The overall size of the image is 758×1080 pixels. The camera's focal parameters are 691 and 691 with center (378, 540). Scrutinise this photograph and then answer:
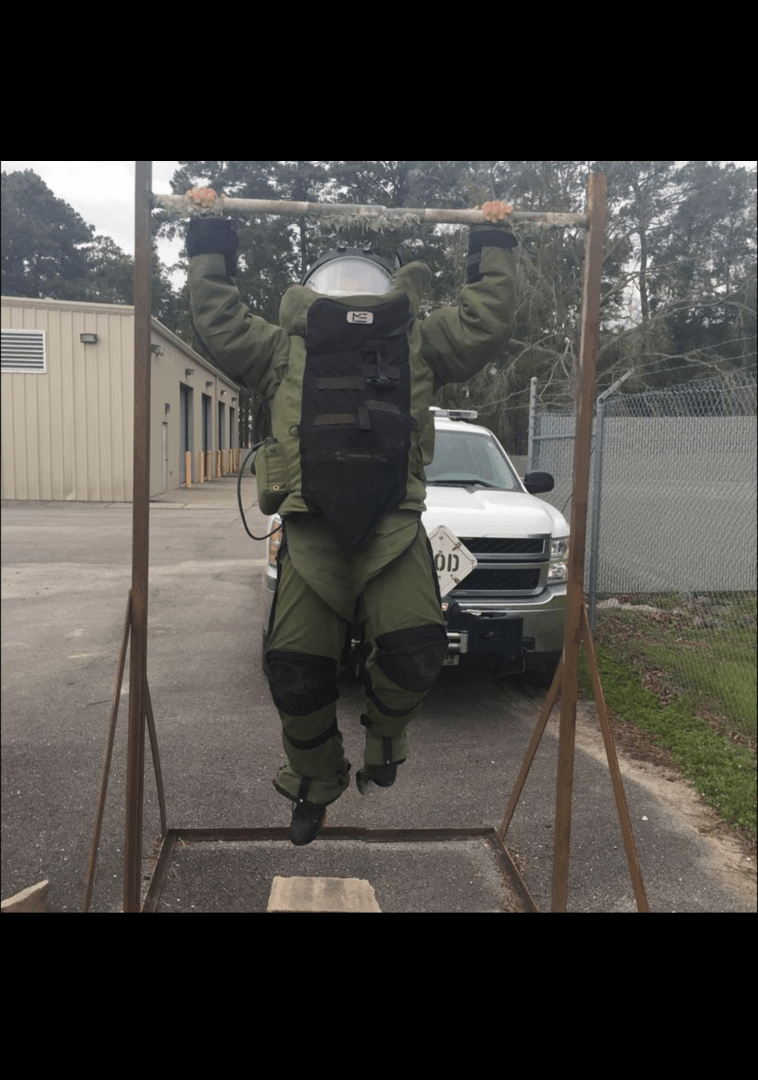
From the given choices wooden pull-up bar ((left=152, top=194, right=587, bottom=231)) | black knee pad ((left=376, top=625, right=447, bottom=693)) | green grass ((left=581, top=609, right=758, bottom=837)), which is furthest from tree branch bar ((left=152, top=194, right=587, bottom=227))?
green grass ((left=581, top=609, right=758, bottom=837))

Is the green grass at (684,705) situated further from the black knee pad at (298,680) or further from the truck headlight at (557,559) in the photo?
the black knee pad at (298,680)

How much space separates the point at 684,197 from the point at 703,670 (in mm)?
2599

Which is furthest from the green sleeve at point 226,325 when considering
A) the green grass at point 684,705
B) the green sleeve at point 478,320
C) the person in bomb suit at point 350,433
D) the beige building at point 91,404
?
the green grass at point 684,705

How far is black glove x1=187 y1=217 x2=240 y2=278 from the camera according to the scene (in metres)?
1.75

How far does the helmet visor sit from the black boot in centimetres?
139

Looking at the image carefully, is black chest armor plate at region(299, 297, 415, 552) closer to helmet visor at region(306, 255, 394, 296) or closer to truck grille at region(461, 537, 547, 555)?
helmet visor at region(306, 255, 394, 296)

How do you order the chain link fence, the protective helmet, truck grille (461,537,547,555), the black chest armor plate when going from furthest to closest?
the chain link fence
truck grille (461,537,547,555)
the protective helmet
the black chest armor plate

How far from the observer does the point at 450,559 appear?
7.66 feet

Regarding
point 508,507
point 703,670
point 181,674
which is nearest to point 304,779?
point 508,507

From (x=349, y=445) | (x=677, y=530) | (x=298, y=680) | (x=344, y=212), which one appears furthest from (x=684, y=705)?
(x=344, y=212)

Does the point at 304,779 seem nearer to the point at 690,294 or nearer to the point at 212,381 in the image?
the point at 212,381

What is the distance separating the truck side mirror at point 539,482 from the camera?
8.81 ft

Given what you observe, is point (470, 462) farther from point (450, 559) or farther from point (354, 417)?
point (354, 417)

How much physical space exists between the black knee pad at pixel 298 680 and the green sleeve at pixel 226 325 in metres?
0.74
